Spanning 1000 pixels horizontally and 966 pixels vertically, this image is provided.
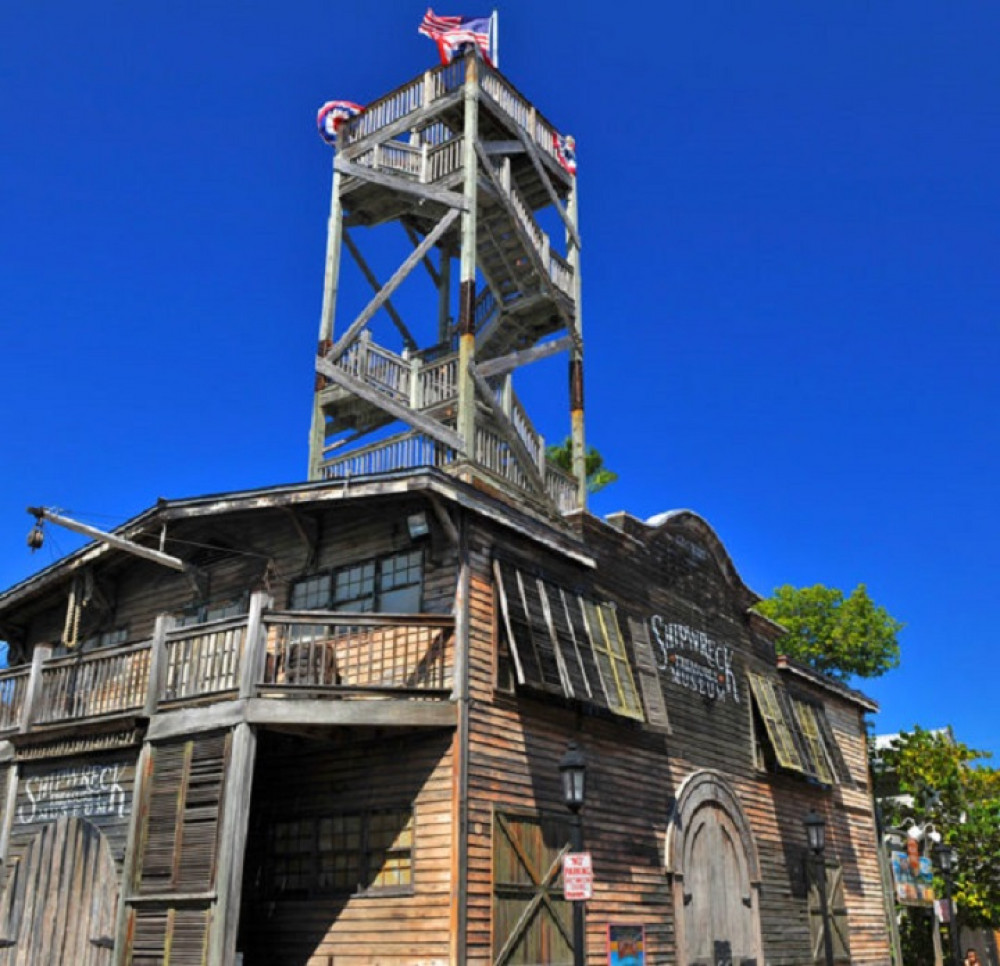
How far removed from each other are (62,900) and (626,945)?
8.14 m

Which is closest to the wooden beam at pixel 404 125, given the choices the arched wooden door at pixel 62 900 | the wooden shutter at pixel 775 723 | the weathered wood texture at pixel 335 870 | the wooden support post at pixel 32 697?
the wooden support post at pixel 32 697

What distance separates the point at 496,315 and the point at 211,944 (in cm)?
1404

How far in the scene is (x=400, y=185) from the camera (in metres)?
21.6

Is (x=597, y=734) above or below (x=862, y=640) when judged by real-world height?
below

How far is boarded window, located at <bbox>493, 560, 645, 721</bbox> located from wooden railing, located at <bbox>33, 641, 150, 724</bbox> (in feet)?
16.9

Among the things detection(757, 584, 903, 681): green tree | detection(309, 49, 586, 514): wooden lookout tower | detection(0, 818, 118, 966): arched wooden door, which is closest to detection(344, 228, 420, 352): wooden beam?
detection(309, 49, 586, 514): wooden lookout tower

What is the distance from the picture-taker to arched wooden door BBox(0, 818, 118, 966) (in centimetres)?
1423

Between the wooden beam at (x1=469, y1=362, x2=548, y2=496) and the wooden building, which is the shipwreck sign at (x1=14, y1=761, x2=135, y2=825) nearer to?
the wooden building

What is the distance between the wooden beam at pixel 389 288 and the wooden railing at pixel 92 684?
24.2 feet

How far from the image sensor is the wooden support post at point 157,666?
1453 centimetres

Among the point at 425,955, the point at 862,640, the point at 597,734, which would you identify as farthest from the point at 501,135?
the point at 862,640

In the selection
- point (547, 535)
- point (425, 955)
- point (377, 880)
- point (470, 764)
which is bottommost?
point (425, 955)

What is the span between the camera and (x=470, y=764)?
577 inches

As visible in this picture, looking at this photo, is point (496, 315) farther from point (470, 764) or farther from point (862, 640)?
point (862, 640)
